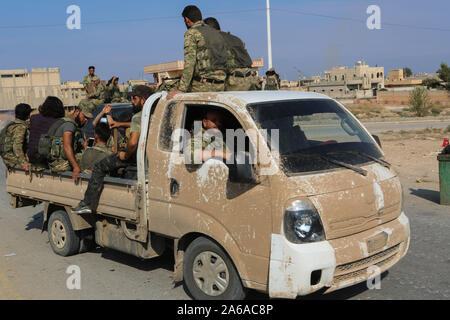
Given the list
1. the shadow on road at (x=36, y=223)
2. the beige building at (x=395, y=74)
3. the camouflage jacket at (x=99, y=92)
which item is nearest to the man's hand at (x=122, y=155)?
the shadow on road at (x=36, y=223)

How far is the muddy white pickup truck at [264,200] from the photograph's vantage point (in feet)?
12.9

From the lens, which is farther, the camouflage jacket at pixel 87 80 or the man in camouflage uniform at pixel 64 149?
the camouflage jacket at pixel 87 80

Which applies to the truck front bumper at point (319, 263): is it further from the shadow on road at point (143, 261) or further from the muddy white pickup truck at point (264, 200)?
the shadow on road at point (143, 261)

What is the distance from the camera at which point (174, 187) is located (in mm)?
A: 4859

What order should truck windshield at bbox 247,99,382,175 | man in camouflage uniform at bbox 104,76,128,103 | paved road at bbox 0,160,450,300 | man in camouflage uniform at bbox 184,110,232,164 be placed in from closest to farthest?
truck windshield at bbox 247,99,382,175
man in camouflage uniform at bbox 184,110,232,164
paved road at bbox 0,160,450,300
man in camouflage uniform at bbox 104,76,128,103

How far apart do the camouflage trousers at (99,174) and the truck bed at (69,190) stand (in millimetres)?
69

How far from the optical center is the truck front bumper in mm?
3838

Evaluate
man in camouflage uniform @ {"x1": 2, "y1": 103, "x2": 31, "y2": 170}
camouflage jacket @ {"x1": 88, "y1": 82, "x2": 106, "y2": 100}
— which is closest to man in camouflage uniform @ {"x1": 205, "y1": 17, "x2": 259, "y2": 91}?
man in camouflage uniform @ {"x1": 2, "y1": 103, "x2": 31, "y2": 170}

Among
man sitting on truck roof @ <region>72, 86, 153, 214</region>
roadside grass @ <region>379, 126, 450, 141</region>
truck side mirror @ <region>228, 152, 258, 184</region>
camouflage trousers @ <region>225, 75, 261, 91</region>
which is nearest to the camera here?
truck side mirror @ <region>228, 152, 258, 184</region>

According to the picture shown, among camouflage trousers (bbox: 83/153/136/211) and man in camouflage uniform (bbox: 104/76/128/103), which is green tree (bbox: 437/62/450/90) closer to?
man in camouflage uniform (bbox: 104/76/128/103)

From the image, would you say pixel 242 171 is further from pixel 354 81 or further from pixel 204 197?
pixel 354 81

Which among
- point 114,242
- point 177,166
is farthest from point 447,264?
point 114,242

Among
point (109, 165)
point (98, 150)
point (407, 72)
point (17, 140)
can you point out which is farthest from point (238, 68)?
point (407, 72)

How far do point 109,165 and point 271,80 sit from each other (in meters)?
10.6
